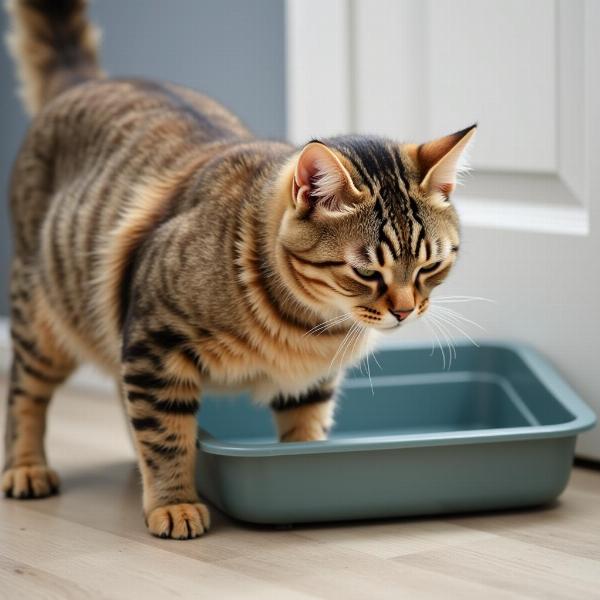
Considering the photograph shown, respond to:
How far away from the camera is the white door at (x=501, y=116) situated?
6.72ft

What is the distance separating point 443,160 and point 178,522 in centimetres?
63

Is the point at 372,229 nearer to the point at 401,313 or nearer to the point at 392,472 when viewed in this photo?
the point at 401,313

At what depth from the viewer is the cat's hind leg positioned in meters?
1.98

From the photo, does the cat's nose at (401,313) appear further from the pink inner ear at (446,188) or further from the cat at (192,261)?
Result: the pink inner ear at (446,188)

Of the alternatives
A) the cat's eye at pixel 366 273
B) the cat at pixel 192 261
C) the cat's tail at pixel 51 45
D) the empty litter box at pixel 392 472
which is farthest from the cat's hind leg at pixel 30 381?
the cat's eye at pixel 366 273

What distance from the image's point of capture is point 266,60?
8.13ft

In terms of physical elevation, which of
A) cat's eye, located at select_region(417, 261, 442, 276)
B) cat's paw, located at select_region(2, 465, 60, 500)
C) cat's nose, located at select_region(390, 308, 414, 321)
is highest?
cat's eye, located at select_region(417, 261, 442, 276)

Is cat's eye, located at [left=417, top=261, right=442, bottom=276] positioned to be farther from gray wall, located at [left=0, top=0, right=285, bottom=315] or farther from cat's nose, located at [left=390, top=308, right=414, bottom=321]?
gray wall, located at [left=0, top=0, right=285, bottom=315]

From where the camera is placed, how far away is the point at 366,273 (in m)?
1.53

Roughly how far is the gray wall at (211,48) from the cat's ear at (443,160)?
93 centimetres

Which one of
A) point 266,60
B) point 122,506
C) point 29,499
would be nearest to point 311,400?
point 122,506

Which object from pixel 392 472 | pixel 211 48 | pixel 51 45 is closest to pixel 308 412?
pixel 392 472

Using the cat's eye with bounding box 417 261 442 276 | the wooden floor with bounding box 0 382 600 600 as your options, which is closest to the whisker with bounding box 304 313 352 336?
the cat's eye with bounding box 417 261 442 276

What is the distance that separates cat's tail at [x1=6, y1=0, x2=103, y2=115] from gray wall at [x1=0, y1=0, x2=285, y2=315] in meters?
0.35
